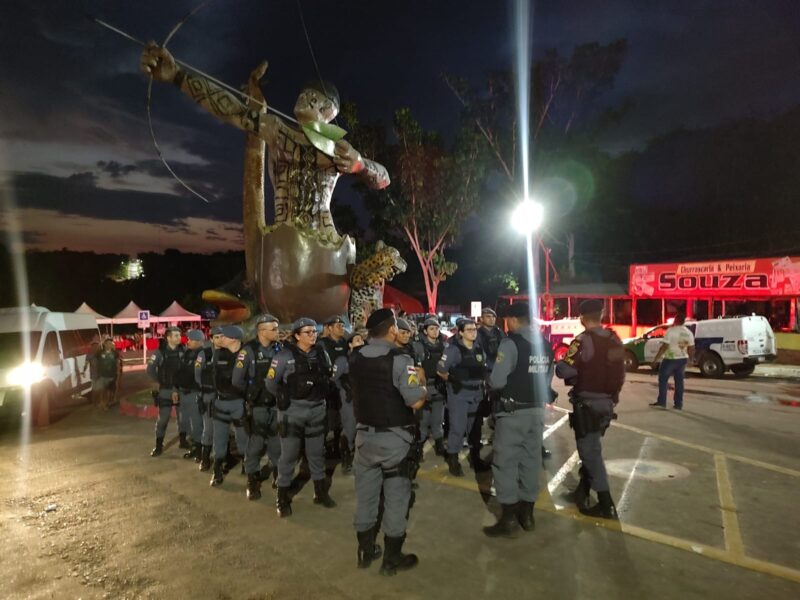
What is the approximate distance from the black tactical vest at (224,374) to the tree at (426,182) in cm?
1716

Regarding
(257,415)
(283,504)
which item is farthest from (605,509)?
(257,415)

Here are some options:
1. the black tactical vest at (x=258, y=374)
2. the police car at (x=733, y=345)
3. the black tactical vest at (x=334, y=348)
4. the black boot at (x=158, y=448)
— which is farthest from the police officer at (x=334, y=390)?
the police car at (x=733, y=345)

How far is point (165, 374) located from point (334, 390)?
2.47m

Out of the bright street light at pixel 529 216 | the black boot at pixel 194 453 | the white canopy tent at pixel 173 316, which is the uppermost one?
the bright street light at pixel 529 216

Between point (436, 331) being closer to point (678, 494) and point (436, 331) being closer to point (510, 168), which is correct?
point (678, 494)

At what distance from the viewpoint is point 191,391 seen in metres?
6.88

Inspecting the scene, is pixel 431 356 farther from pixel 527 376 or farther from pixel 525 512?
pixel 525 512

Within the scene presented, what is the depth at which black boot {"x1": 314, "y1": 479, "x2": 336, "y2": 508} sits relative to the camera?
5.00 metres

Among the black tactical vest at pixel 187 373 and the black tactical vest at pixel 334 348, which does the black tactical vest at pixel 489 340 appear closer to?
the black tactical vest at pixel 334 348

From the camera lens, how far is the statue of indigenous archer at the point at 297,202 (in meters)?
7.93

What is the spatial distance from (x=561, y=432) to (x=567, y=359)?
12.4ft

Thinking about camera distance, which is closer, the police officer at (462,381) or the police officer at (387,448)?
the police officer at (387,448)

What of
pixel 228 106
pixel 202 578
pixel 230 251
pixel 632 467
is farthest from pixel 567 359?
pixel 230 251

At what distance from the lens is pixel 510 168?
2514cm
